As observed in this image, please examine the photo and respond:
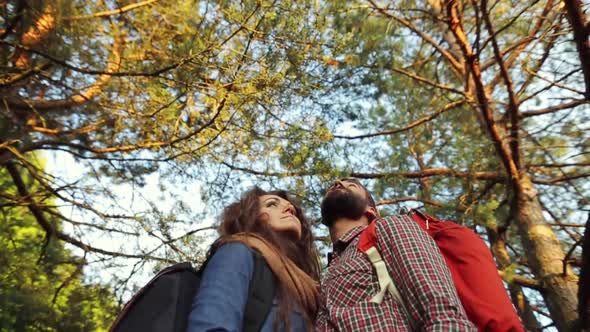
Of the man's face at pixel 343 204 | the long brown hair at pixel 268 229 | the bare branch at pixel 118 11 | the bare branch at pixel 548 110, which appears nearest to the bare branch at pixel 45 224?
the bare branch at pixel 118 11

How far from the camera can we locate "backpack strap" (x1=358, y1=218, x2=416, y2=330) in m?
1.33

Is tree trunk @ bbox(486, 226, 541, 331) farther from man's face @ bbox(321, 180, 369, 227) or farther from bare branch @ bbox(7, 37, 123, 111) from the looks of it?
bare branch @ bbox(7, 37, 123, 111)

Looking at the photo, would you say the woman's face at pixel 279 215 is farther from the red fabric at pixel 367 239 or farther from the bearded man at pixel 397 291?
the red fabric at pixel 367 239

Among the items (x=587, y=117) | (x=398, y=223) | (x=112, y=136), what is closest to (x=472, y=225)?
(x=587, y=117)

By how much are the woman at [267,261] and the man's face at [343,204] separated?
13 cm

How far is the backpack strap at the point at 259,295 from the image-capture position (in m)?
1.40

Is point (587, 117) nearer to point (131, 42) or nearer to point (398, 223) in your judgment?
point (398, 223)

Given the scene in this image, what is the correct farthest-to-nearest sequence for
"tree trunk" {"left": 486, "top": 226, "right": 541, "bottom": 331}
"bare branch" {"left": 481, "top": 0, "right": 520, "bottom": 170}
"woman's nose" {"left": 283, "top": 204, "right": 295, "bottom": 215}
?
"tree trunk" {"left": 486, "top": 226, "right": 541, "bottom": 331}
"bare branch" {"left": 481, "top": 0, "right": 520, "bottom": 170}
"woman's nose" {"left": 283, "top": 204, "right": 295, "bottom": 215}

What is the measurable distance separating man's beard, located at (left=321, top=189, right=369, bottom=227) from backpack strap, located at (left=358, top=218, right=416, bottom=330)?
0.35 m

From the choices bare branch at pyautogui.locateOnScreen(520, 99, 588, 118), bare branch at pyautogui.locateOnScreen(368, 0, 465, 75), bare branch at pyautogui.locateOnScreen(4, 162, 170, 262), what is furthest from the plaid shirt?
bare branch at pyautogui.locateOnScreen(368, 0, 465, 75)

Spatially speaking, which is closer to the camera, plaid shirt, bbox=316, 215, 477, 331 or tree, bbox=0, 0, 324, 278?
plaid shirt, bbox=316, 215, 477, 331

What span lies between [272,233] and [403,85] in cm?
283

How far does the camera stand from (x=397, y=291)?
4.45 ft

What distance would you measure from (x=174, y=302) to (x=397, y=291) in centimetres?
57
